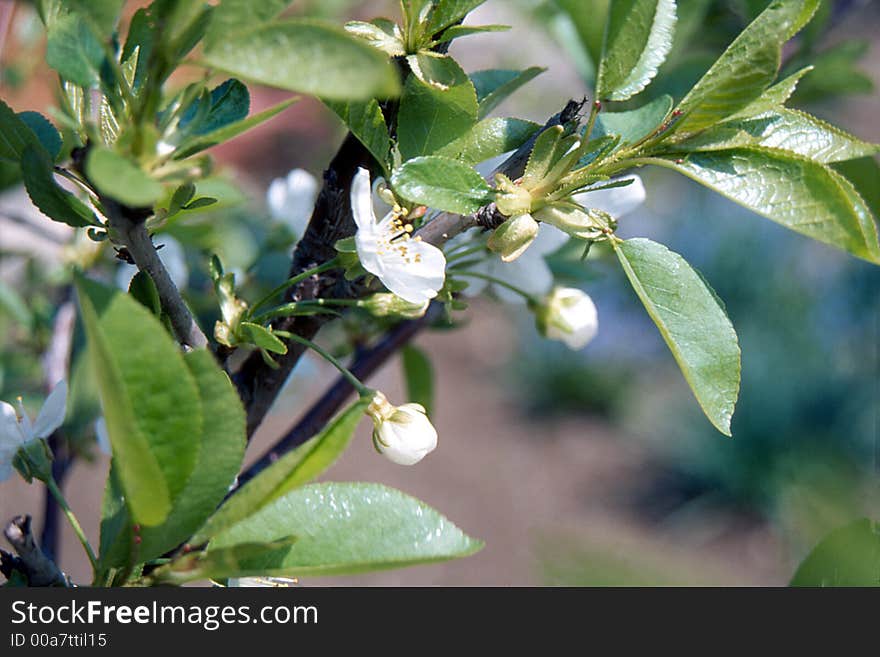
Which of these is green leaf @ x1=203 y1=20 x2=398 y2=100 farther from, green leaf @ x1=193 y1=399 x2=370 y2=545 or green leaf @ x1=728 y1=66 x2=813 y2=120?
green leaf @ x1=728 y1=66 x2=813 y2=120

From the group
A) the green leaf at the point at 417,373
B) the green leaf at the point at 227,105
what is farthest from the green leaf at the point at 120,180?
the green leaf at the point at 417,373

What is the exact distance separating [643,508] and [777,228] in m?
1.73

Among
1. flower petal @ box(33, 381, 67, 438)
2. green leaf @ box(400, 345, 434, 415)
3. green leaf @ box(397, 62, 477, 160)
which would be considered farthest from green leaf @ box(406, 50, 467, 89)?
green leaf @ box(400, 345, 434, 415)

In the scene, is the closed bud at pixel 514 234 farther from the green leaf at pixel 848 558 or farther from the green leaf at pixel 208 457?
the green leaf at pixel 848 558

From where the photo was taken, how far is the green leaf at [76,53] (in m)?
0.42

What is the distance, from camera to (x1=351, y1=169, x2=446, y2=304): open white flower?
54 centimetres

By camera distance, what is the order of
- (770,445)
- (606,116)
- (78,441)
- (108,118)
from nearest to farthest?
(108,118), (606,116), (78,441), (770,445)

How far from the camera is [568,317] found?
2.73 feet

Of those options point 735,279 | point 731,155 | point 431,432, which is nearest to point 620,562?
point 431,432

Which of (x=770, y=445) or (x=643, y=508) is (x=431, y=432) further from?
(x=770, y=445)

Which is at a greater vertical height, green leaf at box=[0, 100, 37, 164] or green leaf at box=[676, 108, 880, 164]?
green leaf at box=[676, 108, 880, 164]

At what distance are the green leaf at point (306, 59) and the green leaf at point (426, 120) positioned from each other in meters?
0.17

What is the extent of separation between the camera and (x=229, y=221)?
1.34 meters

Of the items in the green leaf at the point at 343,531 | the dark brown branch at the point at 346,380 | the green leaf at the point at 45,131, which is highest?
the green leaf at the point at 45,131
